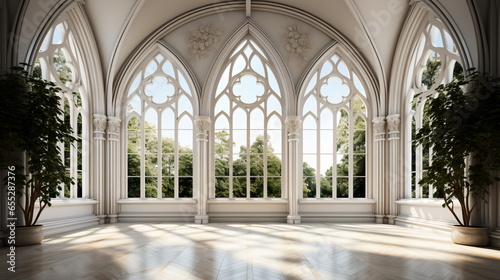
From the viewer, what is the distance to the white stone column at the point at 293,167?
384 inches

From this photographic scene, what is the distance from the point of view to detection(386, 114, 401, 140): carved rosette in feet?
31.5

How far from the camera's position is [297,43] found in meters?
10.2

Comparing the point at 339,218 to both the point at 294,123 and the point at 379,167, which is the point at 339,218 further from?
the point at 294,123

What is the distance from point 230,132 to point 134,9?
368cm

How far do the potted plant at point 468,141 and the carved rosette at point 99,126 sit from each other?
7108mm

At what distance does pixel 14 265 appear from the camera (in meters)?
4.71

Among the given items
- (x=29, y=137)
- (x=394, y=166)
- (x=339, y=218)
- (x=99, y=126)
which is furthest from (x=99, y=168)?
(x=394, y=166)

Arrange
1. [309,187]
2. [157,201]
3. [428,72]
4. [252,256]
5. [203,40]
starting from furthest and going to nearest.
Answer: [309,187]
[203,40]
[157,201]
[428,72]
[252,256]

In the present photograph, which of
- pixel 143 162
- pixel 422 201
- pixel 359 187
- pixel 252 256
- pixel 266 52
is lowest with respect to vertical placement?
pixel 252 256

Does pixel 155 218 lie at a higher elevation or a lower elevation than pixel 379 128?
lower

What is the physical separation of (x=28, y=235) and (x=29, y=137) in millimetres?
1556

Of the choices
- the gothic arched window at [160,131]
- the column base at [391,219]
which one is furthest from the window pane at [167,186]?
the column base at [391,219]

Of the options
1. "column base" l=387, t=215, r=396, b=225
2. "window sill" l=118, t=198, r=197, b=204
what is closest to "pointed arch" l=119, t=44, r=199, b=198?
"window sill" l=118, t=198, r=197, b=204

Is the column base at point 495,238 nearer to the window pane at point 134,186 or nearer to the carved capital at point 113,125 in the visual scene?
the window pane at point 134,186
